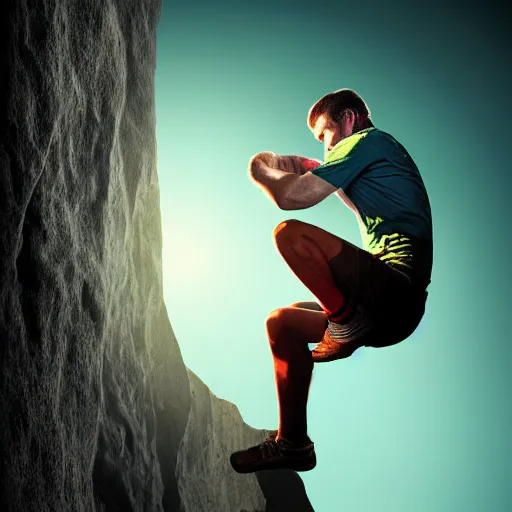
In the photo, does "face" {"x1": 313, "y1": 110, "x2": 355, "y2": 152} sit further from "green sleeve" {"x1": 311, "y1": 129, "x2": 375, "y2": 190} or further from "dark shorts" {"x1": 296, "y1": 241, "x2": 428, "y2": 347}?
"dark shorts" {"x1": 296, "y1": 241, "x2": 428, "y2": 347}

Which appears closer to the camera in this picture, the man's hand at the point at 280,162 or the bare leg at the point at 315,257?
the bare leg at the point at 315,257

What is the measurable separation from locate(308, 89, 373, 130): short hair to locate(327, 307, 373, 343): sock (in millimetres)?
1580

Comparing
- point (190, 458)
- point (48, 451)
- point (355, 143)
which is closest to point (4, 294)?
point (48, 451)

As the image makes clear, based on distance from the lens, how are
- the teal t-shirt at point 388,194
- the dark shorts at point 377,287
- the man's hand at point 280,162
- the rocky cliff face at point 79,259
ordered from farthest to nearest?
the man's hand at point 280,162 → the teal t-shirt at point 388,194 → the dark shorts at point 377,287 → the rocky cliff face at point 79,259

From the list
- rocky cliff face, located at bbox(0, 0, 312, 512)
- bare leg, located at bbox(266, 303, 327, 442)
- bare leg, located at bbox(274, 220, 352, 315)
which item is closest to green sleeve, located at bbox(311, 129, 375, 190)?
bare leg, located at bbox(274, 220, 352, 315)

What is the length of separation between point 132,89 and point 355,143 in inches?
124

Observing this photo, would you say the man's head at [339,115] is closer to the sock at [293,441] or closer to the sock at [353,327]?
the sock at [353,327]

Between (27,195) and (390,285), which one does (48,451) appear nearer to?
(27,195)

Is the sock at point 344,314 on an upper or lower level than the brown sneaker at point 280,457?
upper

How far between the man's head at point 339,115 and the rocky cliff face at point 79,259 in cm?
186

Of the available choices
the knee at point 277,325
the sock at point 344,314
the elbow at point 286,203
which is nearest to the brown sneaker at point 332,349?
the sock at point 344,314

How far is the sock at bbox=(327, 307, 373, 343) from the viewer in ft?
7.40

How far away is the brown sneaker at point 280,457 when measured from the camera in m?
2.72

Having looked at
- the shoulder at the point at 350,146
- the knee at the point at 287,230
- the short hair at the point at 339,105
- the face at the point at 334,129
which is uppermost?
the short hair at the point at 339,105
